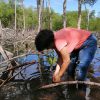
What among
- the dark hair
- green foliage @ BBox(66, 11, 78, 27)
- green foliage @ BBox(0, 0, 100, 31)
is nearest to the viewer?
the dark hair

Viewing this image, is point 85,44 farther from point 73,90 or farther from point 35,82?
point 35,82

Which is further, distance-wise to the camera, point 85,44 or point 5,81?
point 5,81

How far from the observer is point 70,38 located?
20.7 feet

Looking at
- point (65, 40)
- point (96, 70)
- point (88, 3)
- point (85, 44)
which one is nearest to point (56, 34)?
point (65, 40)

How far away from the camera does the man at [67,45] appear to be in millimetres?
5891

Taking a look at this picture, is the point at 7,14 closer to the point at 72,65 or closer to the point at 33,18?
the point at 33,18

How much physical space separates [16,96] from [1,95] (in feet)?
1.21

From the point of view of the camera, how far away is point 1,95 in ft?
25.4

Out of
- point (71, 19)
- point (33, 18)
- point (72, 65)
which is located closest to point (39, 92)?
point (72, 65)

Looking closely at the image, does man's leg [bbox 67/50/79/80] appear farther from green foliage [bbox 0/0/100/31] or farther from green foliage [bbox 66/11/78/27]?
green foliage [bbox 66/11/78/27]

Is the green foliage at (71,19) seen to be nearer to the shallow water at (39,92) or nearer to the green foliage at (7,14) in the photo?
the green foliage at (7,14)

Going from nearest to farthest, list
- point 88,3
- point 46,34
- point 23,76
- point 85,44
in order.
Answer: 1. point 46,34
2. point 85,44
3. point 23,76
4. point 88,3

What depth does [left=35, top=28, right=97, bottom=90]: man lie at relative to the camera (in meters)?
5.89

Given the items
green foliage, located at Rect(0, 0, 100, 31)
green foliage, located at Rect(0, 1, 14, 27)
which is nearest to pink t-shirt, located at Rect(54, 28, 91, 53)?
green foliage, located at Rect(0, 0, 100, 31)
